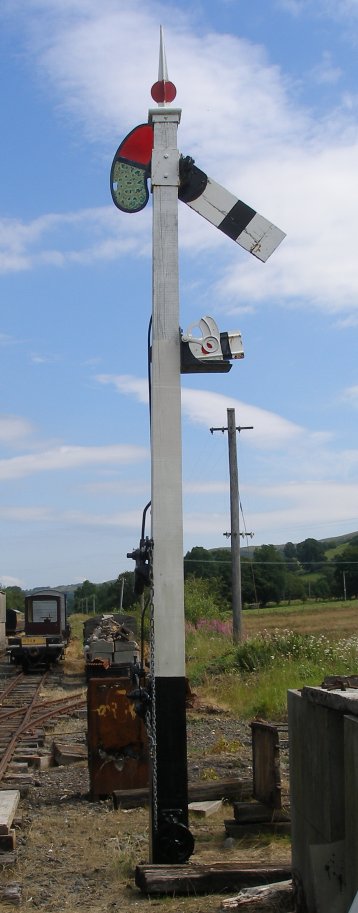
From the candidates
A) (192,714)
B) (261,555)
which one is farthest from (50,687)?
(261,555)

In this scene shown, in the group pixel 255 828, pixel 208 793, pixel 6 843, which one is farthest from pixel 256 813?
pixel 6 843

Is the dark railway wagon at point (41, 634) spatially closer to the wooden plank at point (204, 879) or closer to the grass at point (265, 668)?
the grass at point (265, 668)

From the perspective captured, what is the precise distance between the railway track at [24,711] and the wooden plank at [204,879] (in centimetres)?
487

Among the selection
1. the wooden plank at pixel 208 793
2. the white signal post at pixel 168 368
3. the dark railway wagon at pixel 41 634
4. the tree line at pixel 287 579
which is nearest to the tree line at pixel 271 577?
the tree line at pixel 287 579

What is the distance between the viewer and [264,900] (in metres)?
5.00

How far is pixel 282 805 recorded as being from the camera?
739cm

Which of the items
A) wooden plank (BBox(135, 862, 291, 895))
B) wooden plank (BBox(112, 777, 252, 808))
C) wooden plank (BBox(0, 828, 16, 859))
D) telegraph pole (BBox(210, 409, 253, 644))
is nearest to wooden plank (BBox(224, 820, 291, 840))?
wooden plank (BBox(112, 777, 252, 808))

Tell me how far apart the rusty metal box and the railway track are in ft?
6.16

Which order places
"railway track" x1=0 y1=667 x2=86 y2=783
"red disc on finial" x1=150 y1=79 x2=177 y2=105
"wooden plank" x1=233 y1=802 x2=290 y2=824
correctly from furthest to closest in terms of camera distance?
"railway track" x1=0 y1=667 x2=86 y2=783
"wooden plank" x1=233 y1=802 x2=290 y2=824
"red disc on finial" x1=150 y1=79 x2=177 y2=105

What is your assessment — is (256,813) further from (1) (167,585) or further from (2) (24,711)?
(2) (24,711)

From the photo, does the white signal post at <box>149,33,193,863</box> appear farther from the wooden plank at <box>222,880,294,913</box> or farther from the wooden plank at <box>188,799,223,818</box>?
the wooden plank at <box>188,799,223,818</box>

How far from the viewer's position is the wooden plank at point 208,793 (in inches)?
319

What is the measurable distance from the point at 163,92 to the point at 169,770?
439cm

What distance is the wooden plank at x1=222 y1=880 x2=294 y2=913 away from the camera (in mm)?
4969
